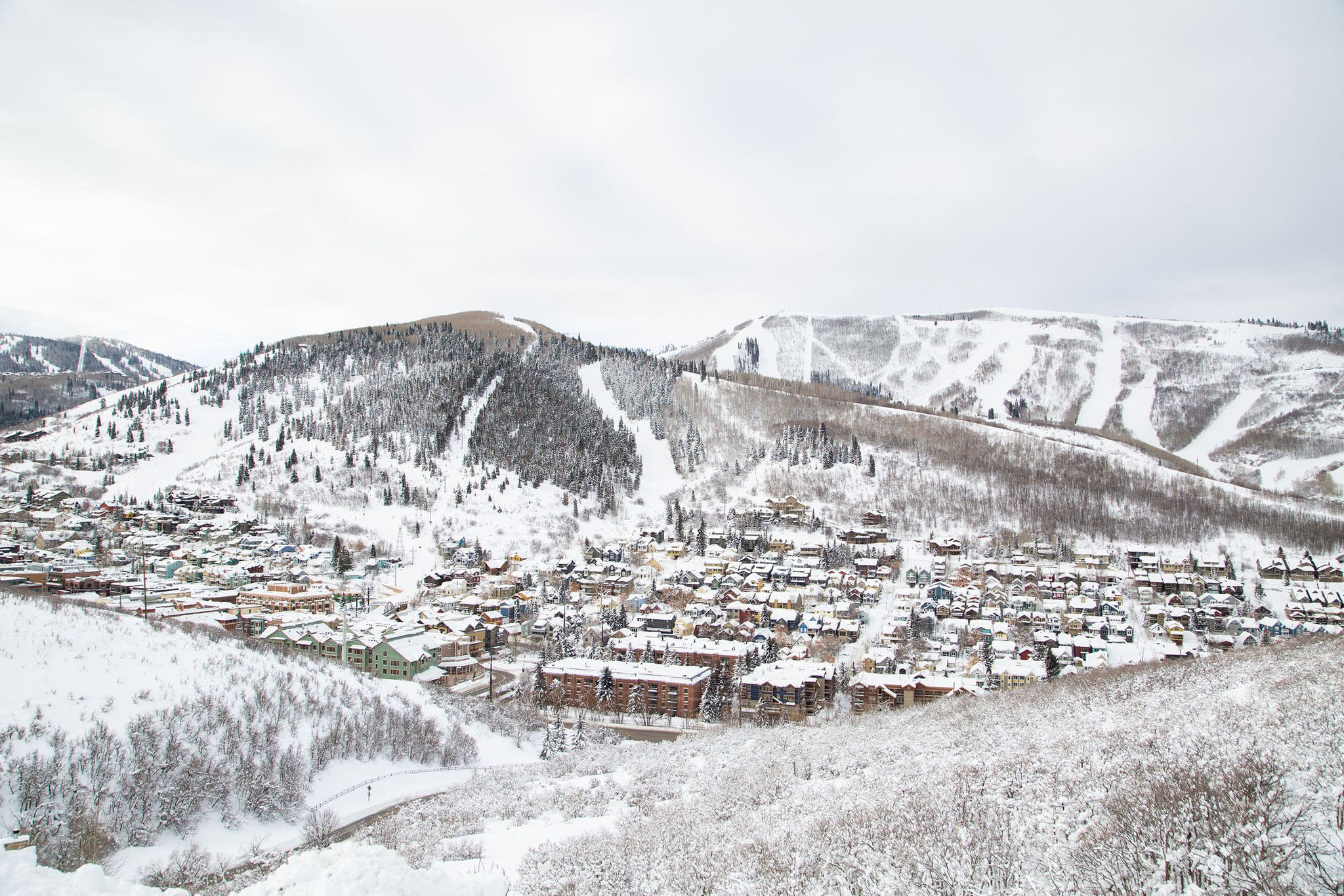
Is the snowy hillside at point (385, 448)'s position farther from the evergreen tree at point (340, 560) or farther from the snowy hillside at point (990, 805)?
the snowy hillside at point (990, 805)

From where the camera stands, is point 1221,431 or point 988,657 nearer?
point 988,657

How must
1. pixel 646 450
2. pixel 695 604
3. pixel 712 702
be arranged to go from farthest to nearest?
pixel 646 450
pixel 695 604
pixel 712 702

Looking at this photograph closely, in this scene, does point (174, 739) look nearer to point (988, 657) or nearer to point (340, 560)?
point (988, 657)

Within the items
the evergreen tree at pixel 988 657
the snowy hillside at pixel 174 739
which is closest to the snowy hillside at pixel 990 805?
the snowy hillside at pixel 174 739

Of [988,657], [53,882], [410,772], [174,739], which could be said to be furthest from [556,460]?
[53,882]

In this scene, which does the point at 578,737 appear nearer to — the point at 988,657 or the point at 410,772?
the point at 410,772

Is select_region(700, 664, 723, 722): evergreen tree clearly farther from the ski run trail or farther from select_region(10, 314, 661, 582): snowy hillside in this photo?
the ski run trail

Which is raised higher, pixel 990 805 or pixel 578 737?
pixel 990 805

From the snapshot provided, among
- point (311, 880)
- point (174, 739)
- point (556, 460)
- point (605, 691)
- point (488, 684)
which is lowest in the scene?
point (488, 684)

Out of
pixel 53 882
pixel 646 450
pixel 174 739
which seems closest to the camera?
pixel 53 882
